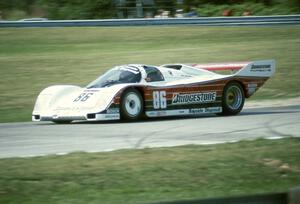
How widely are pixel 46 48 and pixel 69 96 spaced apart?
17226mm

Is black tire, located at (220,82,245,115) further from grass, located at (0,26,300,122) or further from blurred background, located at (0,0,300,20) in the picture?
blurred background, located at (0,0,300,20)

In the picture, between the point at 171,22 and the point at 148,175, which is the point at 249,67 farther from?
the point at 171,22

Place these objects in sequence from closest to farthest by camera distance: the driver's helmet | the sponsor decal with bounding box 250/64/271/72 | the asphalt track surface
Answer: the asphalt track surface → the driver's helmet → the sponsor decal with bounding box 250/64/271/72

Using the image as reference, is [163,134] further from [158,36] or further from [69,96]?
[158,36]

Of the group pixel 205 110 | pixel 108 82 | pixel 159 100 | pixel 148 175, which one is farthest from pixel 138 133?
pixel 148 175

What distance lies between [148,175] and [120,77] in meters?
7.37

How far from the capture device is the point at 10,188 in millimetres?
7906

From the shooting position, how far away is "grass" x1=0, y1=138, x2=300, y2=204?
774 cm

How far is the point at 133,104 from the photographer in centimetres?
1540

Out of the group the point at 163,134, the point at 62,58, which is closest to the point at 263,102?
the point at 163,134

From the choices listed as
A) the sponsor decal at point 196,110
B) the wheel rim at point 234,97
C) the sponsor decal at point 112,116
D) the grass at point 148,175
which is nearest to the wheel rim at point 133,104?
the sponsor decal at point 112,116

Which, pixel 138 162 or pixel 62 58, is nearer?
pixel 138 162

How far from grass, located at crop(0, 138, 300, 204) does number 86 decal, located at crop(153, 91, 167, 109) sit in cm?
533

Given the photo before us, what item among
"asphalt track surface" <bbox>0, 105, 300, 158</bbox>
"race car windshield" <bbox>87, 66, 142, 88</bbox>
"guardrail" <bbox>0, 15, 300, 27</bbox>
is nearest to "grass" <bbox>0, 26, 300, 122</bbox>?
"guardrail" <bbox>0, 15, 300, 27</bbox>
